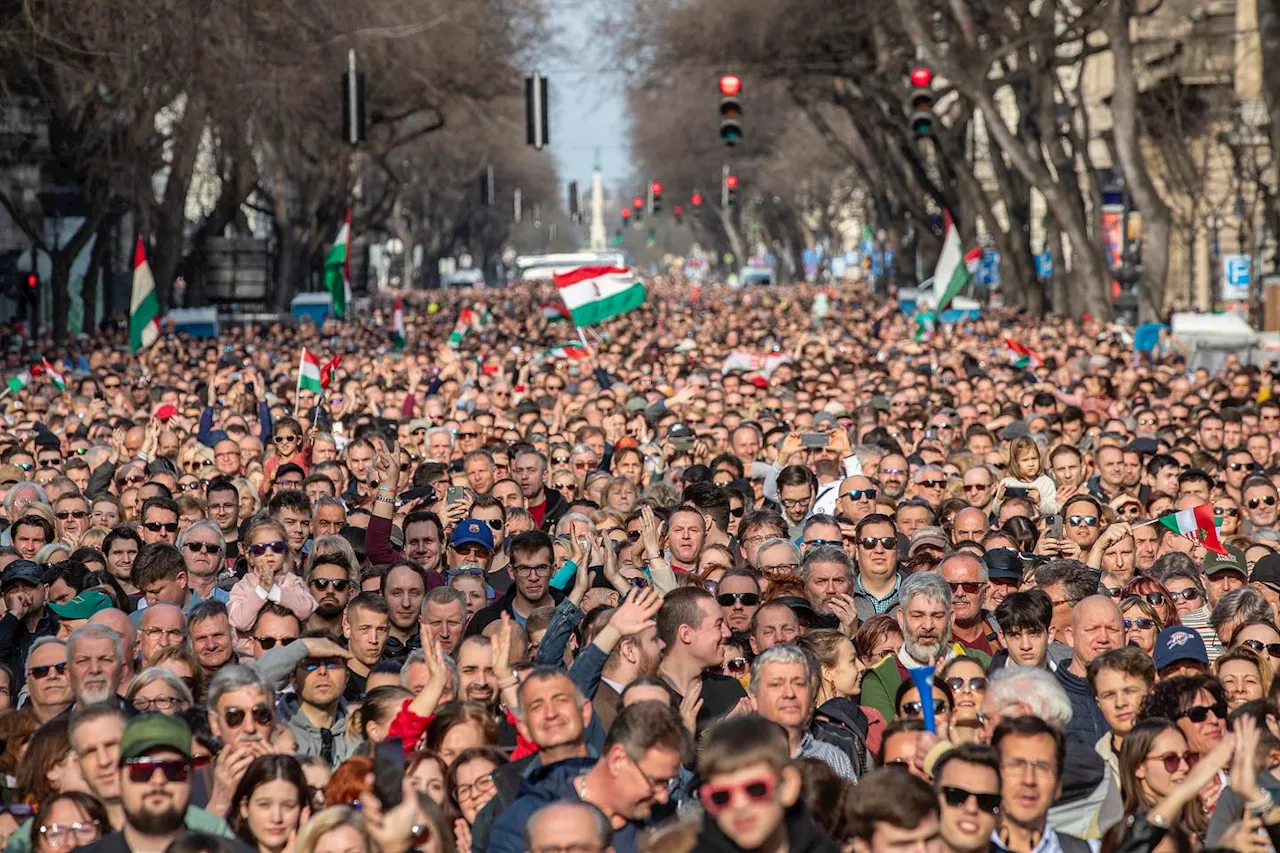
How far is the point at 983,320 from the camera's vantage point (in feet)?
137

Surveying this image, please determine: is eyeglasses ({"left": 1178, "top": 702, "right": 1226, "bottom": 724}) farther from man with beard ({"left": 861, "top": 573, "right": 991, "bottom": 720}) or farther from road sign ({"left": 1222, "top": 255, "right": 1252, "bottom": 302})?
road sign ({"left": 1222, "top": 255, "right": 1252, "bottom": 302})

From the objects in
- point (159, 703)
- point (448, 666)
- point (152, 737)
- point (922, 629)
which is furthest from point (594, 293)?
point (152, 737)

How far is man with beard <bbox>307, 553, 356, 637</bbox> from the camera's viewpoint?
1005 centimetres

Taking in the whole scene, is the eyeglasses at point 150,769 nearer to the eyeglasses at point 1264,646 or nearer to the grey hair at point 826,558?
the grey hair at point 826,558

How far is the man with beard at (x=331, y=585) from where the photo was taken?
10.1 metres

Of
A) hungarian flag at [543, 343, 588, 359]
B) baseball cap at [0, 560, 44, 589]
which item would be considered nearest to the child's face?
baseball cap at [0, 560, 44, 589]

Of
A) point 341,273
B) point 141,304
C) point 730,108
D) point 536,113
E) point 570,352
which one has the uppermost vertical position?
point 536,113

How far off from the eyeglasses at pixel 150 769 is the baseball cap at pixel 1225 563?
5.96 meters

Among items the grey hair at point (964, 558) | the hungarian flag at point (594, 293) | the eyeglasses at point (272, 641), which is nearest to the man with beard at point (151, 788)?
the eyeglasses at point (272, 641)

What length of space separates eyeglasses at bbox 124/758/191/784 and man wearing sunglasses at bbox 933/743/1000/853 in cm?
199

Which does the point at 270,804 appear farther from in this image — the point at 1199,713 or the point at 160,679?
the point at 1199,713

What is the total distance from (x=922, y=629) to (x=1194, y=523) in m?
4.22

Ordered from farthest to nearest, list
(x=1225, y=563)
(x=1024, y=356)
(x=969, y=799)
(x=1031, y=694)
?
(x=1024, y=356) < (x=1225, y=563) < (x=1031, y=694) < (x=969, y=799)

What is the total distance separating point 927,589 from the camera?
890 cm
